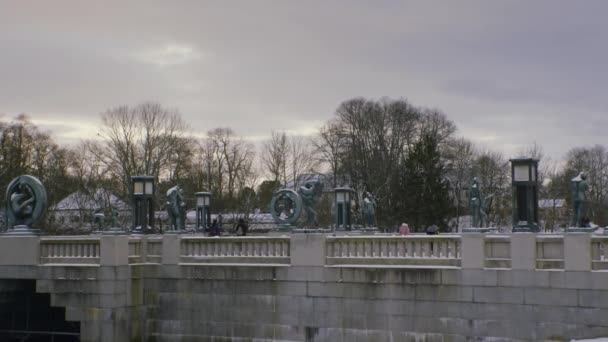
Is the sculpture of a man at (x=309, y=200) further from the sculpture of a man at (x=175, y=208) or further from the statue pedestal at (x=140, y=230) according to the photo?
the statue pedestal at (x=140, y=230)

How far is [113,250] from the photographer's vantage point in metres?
22.3

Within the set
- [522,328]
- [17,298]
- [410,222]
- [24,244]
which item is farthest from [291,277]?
[410,222]

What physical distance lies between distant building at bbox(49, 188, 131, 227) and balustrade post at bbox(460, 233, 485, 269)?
47.2 m

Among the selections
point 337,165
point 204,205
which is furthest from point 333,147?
point 204,205

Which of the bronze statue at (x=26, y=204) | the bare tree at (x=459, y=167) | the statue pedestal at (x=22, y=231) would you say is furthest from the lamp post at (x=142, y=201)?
the bare tree at (x=459, y=167)

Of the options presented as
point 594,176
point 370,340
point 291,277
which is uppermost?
point 594,176

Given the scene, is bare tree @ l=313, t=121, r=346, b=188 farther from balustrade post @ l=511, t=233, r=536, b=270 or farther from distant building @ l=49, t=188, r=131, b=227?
balustrade post @ l=511, t=233, r=536, b=270

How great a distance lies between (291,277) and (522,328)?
6.24 metres

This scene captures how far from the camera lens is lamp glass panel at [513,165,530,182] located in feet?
59.7

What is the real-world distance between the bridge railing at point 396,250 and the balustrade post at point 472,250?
282mm

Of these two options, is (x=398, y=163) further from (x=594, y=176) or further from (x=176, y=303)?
(x=176, y=303)

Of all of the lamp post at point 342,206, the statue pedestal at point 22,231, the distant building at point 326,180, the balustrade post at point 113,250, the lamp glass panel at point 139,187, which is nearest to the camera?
the balustrade post at point 113,250

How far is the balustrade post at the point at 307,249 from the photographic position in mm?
20328

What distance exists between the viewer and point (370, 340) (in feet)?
64.2
